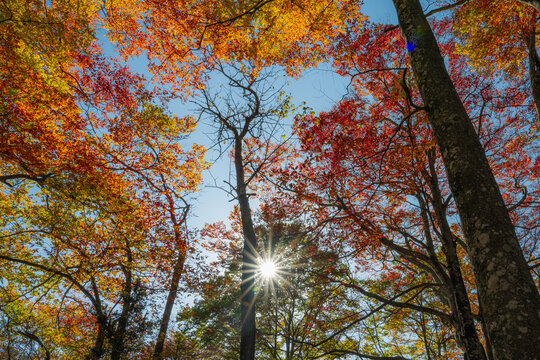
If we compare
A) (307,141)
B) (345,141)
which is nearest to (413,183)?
(345,141)

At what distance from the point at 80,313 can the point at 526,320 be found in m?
15.2

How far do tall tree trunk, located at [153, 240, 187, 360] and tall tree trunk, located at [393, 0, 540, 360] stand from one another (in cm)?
1221

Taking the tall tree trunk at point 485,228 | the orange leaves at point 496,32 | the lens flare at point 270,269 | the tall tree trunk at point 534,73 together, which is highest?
the orange leaves at point 496,32

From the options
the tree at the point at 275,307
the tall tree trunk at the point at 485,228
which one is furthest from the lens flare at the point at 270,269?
the tall tree trunk at the point at 485,228

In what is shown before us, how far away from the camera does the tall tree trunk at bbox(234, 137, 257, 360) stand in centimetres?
592

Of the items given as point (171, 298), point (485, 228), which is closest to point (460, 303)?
point (485, 228)

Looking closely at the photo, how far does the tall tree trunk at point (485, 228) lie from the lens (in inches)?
56.1

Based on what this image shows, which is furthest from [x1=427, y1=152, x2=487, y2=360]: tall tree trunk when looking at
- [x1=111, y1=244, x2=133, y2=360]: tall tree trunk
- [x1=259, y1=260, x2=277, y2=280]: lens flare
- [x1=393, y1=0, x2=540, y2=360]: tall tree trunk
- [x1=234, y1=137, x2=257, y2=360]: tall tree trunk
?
[x1=111, y1=244, x2=133, y2=360]: tall tree trunk

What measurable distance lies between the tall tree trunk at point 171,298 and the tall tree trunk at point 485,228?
481 inches

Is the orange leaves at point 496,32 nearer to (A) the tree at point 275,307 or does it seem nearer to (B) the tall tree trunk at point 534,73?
(B) the tall tree trunk at point 534,73

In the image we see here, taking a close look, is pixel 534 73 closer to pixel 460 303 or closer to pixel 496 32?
pixel 496 32

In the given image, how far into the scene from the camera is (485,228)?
1.70 m

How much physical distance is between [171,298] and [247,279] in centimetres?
704

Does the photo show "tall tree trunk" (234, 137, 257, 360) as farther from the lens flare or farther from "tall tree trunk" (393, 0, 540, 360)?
"tall tree trunk" (393, 0, 540, 360)
